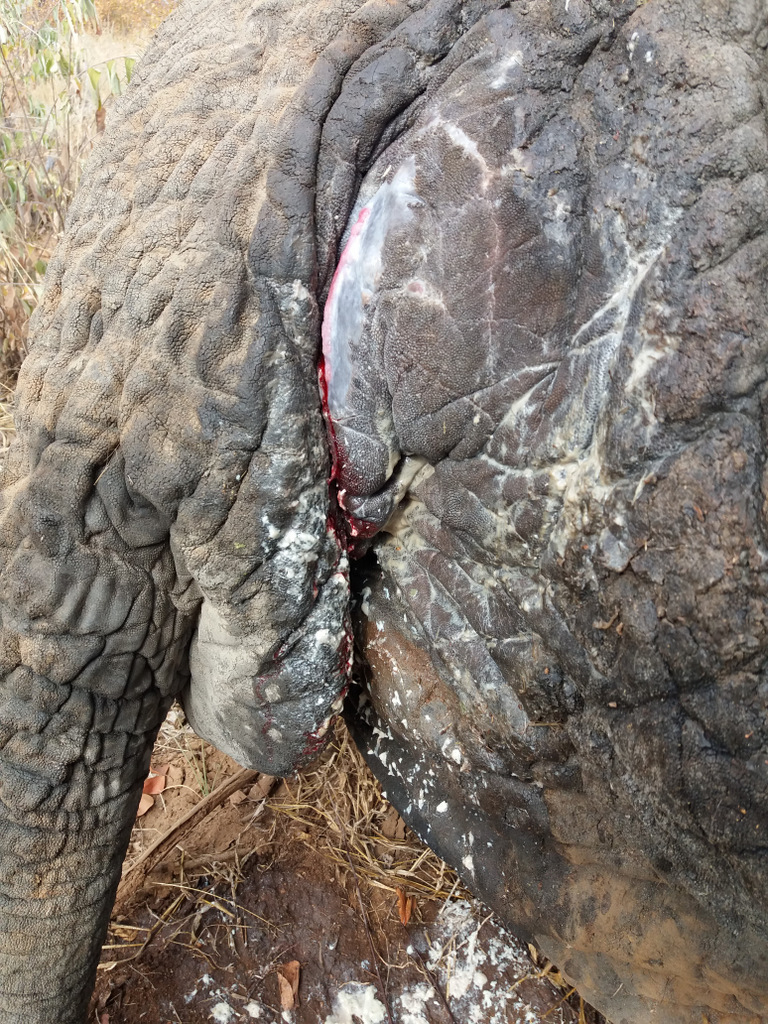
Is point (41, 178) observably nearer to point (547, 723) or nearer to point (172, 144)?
point (172, 144)

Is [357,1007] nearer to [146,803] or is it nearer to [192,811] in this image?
[192,811]

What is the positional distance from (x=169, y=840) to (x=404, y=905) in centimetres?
75

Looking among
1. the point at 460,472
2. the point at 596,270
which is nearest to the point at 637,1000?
the point at 460,472

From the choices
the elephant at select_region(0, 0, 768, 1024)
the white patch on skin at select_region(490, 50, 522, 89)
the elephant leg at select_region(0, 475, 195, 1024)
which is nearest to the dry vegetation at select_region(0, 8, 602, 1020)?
the elephant leg at select_region(0, 475, 195, 1024)

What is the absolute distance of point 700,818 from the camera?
1.17 metres

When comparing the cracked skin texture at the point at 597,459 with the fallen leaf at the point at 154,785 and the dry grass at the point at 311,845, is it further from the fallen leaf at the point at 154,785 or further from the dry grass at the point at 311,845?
the fallen leaf at the point at 154,785

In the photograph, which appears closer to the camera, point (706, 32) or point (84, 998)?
point (706, 32)

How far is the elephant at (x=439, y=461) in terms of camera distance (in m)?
1.08

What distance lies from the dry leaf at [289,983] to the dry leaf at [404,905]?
0.31 metres

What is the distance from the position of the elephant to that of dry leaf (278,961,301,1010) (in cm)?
61

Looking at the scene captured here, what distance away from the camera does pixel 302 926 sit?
236 cm

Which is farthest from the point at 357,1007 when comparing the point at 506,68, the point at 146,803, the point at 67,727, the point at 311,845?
the point at 506,68

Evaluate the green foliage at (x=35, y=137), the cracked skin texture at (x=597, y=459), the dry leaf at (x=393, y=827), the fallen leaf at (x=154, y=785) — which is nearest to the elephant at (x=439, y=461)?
the cracked skin texture at (x=597, y=459)

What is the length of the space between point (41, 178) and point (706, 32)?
11.7ft
